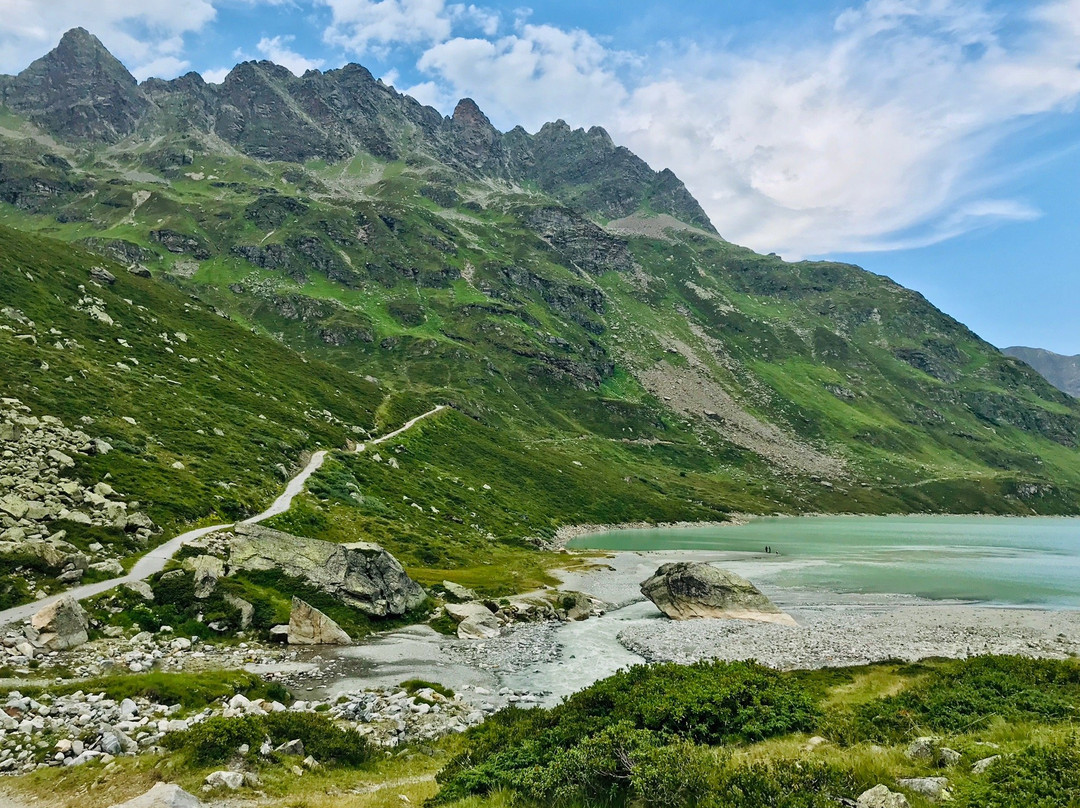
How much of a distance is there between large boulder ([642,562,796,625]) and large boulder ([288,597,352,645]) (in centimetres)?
3085

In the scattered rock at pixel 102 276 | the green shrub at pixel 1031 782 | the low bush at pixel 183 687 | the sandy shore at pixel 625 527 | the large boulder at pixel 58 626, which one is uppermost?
the scattered rock at pixel 102 276

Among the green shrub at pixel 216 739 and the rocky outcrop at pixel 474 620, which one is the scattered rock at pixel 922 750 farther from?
the rocky outcrop at pixel 474 620

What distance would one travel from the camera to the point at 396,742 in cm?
2106

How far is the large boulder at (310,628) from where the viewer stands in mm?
34625

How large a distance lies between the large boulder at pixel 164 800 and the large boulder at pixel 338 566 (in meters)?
29.6

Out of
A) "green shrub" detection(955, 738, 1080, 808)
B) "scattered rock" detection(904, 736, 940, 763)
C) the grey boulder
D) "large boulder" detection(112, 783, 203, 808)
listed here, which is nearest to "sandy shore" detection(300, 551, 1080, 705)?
"large boulder" detection(112, 783, 203, 808)

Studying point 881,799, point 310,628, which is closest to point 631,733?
point 881,799

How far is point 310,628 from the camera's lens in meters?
35.0

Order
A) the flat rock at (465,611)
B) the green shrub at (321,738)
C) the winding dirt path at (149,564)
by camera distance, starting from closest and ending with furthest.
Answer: the green shrub at (321,738) → the winding dirt path at (149,564) → the flat rock at (465,611)

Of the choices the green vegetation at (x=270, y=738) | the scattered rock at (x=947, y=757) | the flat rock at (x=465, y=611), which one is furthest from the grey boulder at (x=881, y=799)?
the flat rock at (x=465, y=611)

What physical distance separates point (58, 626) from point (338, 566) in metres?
17.3

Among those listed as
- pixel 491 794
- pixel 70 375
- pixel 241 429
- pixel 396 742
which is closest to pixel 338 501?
pixel 241 429

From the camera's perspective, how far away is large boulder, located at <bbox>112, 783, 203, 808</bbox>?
37.6 feet

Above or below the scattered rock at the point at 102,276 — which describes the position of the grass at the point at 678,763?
below
